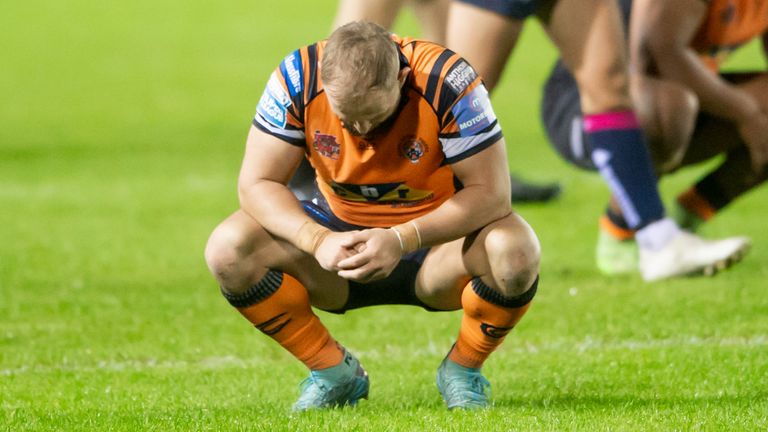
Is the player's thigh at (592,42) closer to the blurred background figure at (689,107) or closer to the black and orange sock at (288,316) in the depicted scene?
the blurred background figure at (689,107)

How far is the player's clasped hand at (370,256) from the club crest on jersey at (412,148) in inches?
13.0

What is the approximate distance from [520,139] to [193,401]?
9076 millimetres

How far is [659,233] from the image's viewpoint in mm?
6113

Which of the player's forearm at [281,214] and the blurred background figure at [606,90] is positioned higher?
the player's forearm at [281,214]

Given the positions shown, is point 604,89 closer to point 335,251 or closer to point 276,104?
point 276,104

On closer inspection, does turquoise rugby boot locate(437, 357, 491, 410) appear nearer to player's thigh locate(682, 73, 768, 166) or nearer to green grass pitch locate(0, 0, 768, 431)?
green grass pitch locate(0, 0, 768, 431)

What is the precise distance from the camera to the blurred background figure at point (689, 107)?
647 centimetres

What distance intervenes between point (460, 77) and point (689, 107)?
278 centimetres

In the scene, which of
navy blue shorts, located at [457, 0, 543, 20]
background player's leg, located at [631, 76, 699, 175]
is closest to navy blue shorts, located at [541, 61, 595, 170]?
background player's leg, located at [631, 76, 699, 175]

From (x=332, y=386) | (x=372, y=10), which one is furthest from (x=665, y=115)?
(x=332, y=386)

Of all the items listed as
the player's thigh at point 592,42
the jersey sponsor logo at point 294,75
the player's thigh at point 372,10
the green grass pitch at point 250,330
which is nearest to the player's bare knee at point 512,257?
the green grass pitch at point 250,330

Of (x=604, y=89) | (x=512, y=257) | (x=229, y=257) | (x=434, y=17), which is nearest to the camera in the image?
(x=512, y=257)

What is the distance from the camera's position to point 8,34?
760 inches

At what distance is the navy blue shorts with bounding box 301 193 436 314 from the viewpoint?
419 centimetres
